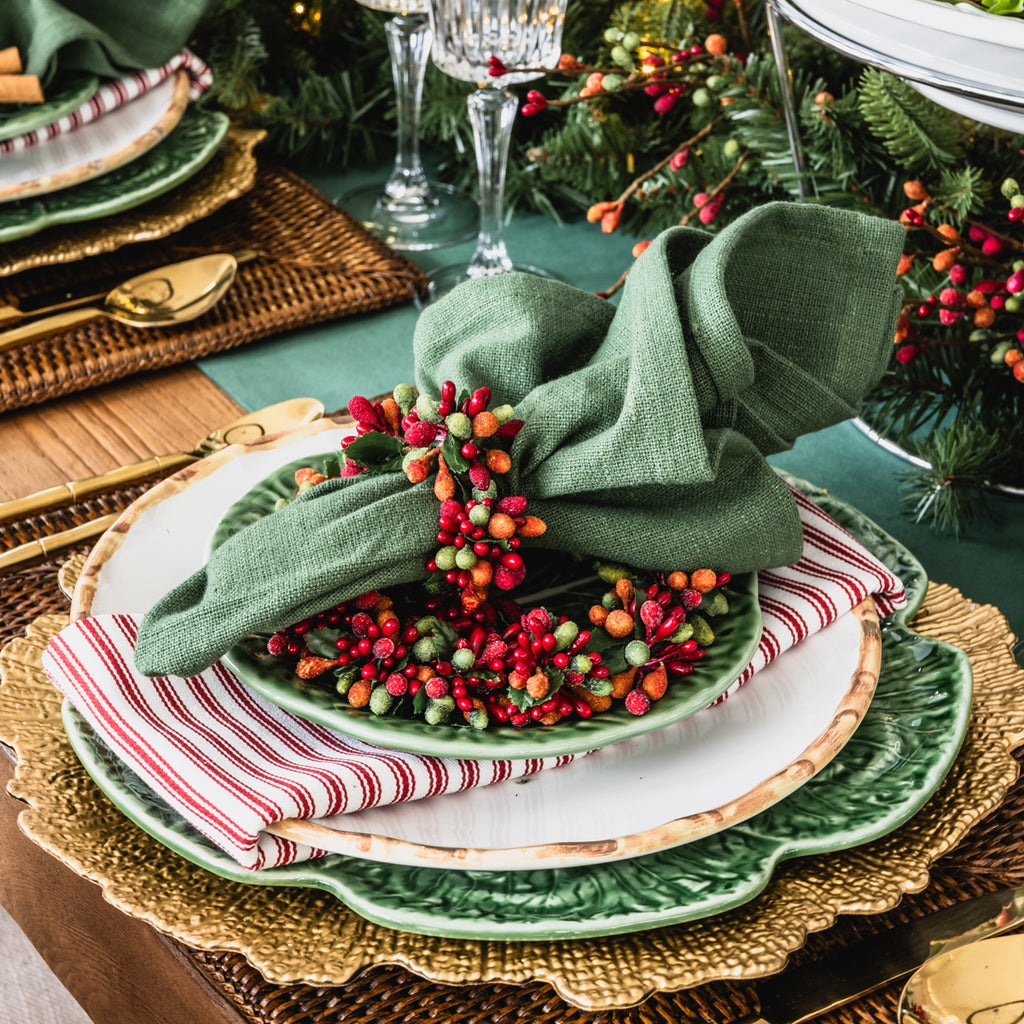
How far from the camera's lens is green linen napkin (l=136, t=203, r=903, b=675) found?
0.35 metres

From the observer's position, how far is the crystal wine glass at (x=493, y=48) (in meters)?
0.66

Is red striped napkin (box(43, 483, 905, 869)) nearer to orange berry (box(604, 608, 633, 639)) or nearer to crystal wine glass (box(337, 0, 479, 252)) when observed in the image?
orange berry (box(604, 608, 633, 639))

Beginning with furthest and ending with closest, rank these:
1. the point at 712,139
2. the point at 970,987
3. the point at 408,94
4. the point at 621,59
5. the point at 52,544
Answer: the point at 408,94
the point at 712,139
the point at 621,59
the point at 52,544
the point at 970,987

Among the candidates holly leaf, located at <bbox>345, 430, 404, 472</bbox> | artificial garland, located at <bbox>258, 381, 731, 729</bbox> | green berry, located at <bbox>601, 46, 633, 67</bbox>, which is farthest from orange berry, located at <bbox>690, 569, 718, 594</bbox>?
green berry, located at <bbox>601, 46, 633, 67</bbox>

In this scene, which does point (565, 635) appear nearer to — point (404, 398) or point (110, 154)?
point (404, 398)

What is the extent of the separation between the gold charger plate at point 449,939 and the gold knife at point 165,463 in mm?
154

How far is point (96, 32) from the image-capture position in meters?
0.71

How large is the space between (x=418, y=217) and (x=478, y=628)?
2.02 ft

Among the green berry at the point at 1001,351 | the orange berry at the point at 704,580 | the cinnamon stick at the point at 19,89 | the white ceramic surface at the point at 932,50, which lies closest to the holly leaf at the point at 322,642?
the orange berry at the point at 704,580

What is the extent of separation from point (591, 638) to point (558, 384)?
84 mm

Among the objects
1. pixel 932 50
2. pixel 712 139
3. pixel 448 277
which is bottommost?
pixel 448 277

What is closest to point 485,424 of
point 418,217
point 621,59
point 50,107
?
point 621,59

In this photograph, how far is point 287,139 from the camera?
3.17 ft

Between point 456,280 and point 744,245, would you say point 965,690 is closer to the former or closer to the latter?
point 744,245
